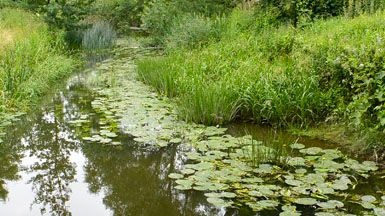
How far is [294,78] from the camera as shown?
632 centimetres

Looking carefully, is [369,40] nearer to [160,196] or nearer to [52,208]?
[160,196]

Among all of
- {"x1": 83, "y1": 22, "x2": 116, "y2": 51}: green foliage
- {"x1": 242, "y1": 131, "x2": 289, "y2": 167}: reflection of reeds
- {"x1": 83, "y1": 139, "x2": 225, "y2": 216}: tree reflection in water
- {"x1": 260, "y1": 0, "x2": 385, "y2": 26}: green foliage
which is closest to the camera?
{"x1": 83, "y1": 139, "x2": 225, "y2": 216}: tree reflection in water

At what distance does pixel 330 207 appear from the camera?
3689 millimetres

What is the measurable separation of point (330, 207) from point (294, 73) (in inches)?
122

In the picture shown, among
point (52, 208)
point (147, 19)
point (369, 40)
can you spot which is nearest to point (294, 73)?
point (369, 40)

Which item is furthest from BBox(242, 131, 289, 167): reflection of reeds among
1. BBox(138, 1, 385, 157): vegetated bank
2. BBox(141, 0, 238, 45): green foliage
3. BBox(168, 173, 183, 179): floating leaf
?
BBox(141, 0, 238, 45): green foliage

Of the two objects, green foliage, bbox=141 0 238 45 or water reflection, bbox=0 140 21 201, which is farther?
green foliage, bbox=141 0 238 45

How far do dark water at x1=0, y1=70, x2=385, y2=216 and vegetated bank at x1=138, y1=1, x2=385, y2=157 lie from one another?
38 cm

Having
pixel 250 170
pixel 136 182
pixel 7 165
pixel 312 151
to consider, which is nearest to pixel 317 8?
pixel 312 151

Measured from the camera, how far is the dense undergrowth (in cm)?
743

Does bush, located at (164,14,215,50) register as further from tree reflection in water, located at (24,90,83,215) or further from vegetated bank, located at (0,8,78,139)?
tree reflection in water, located at (24,90,83,215)

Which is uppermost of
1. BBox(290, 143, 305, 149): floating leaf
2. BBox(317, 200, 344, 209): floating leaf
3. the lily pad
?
BBox(290, 143, 305, 149): floating leaf

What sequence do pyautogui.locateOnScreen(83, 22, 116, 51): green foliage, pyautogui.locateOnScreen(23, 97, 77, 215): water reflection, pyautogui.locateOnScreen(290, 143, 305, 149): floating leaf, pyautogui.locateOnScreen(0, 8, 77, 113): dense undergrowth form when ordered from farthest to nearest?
1. pyautogui.locateOnScreen(83, 22, 116, 51): green foliage
2. pyautogui.locateOnScreen(0, 8, 77, 113): dense undergrowth
3. pyautogui.locateOnScreen(290, 143, 305, 149): floating leaf
4. pyautogui.locateOnScreen(23, 97, 77, 215): water reflection

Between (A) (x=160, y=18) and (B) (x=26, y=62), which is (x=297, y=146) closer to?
(B) (x=26, y=62)
